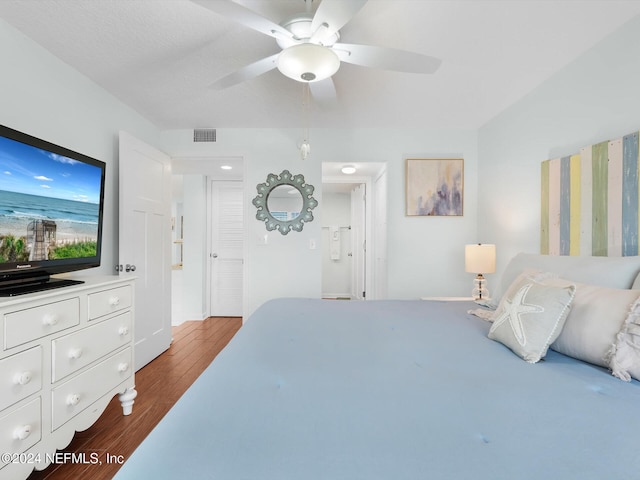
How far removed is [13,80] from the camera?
1810mm

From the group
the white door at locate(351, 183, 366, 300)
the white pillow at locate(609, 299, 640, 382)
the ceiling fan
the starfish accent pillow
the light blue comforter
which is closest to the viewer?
the light blue comforter

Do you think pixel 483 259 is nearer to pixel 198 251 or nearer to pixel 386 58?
pixel 386 58

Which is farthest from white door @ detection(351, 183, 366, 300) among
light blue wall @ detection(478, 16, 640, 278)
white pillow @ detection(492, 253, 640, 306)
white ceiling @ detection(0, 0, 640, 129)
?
white pillow @ detection(492, 253, 640, 306)

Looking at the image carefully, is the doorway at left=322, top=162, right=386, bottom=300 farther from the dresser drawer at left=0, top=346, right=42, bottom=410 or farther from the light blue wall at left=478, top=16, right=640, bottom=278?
the dresser drawer at left=0, top=346, right=42, bottom=410

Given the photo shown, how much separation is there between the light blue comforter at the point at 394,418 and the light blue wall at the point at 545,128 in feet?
5.23

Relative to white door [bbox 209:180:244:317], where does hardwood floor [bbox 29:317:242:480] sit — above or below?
below

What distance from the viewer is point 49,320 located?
1.44 meters

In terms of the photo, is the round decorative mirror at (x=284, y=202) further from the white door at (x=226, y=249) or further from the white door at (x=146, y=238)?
the white door at (x=226, y=249)

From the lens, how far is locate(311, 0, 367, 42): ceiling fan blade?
47.8 inches

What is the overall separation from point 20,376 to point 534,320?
7.01 feet

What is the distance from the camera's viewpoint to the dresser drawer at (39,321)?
127 centimetres

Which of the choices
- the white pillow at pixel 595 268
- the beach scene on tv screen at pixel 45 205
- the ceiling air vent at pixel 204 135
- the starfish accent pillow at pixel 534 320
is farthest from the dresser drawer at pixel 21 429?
A: the ceiling air vent at pixel 204 135

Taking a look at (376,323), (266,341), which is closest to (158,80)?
(266,341)

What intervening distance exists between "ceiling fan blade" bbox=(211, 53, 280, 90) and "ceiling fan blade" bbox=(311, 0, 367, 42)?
309 mm
